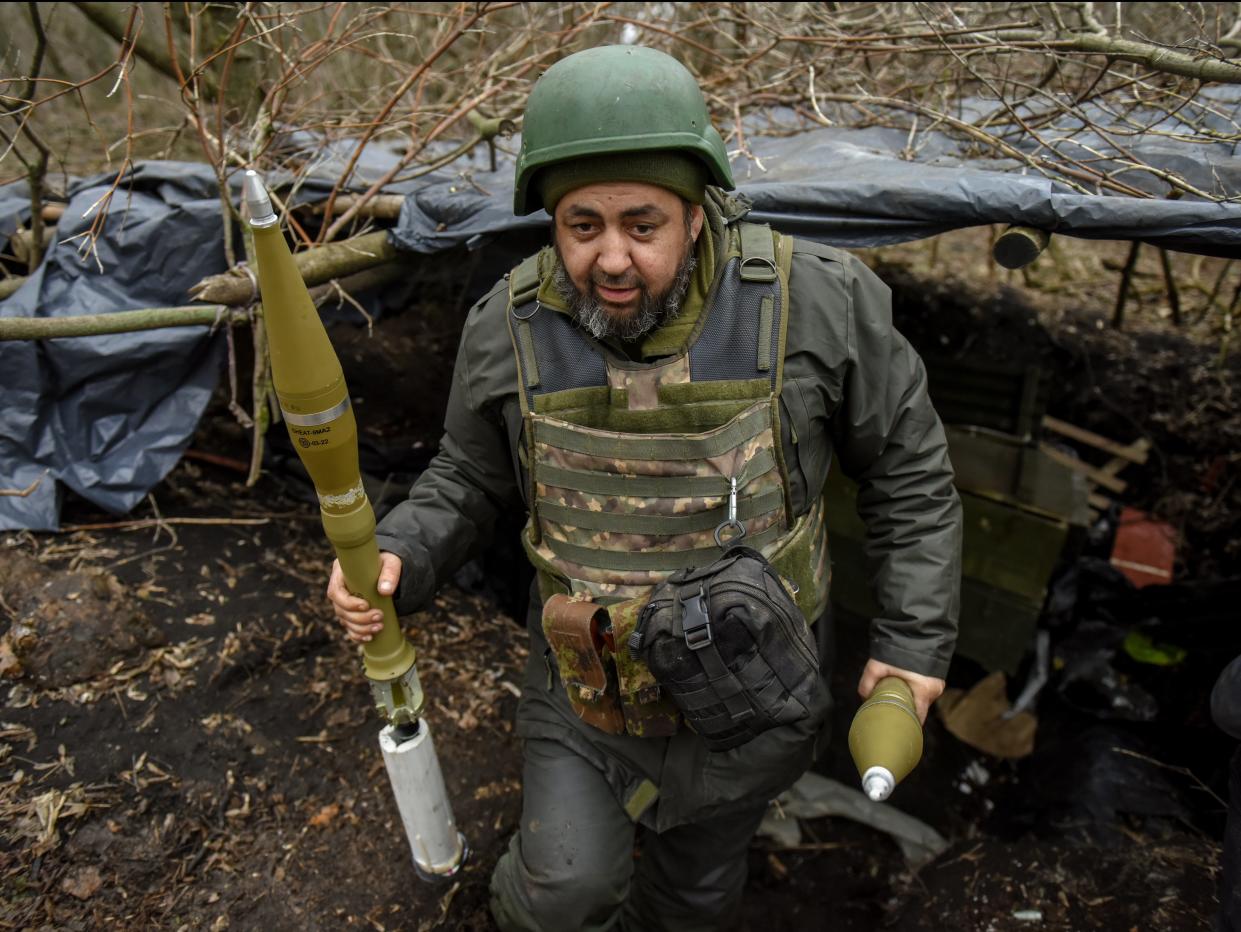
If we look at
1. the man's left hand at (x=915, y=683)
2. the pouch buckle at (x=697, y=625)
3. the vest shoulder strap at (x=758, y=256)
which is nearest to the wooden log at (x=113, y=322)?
the vest shoulder strap at (x=758, y=256)

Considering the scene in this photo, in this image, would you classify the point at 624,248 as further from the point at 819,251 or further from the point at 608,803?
the point at 608,803

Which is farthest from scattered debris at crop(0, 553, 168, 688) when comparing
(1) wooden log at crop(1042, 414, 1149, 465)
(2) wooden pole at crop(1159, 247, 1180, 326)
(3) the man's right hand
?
(2) wooden pole at crop(1159, 247, 1180, 326)

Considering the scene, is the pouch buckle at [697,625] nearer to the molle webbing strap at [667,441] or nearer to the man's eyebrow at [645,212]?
the molle webbing strap at [667,441]

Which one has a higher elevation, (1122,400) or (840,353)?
(840,353)

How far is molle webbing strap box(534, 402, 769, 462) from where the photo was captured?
2.03 meters

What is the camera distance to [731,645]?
185 centimetres

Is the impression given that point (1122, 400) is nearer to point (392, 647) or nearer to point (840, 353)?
point (840, 353)

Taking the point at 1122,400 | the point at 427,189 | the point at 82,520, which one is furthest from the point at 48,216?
the point at 1122,400

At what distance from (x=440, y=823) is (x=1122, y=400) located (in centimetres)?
479

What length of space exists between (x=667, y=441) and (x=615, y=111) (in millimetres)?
745

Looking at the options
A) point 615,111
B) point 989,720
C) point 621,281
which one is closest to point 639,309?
point 621,281

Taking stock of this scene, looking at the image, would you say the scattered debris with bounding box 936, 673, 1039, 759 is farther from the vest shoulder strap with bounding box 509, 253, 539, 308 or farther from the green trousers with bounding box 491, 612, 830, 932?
the vest shoulder strap with bounding box 509, 253, 539, 308

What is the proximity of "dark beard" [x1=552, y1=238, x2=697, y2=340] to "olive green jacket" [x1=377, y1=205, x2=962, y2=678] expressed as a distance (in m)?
0.14

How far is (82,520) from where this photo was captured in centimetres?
328
